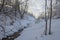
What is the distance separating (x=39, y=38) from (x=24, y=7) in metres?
15.6

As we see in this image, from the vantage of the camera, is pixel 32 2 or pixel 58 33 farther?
pixel 32 2

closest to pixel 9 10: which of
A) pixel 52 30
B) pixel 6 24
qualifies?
pixel 6 24

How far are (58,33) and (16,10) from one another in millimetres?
13959

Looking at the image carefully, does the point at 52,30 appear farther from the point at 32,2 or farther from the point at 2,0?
the point at 32,2

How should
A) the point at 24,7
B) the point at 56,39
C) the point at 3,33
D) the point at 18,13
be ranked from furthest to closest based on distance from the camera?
the point at 24,7 → the point at 18,13 → the point at 3,33 → the point at 56,39

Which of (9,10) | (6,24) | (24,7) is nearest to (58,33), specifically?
(6,24)

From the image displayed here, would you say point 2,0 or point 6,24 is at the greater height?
point 2,0

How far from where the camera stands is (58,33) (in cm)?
1267

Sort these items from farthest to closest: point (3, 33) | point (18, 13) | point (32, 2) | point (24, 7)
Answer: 1. point (32, 2)
2. point (24, 7)
3. point (18, 13)
4. point (3, 33)

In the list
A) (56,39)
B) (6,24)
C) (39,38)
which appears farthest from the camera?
(6,24)

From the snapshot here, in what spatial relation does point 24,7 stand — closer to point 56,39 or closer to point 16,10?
point 16,10

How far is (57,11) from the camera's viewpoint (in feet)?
81.8

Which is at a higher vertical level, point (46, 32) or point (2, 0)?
point (2, 0)

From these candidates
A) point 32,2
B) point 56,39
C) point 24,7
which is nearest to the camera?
point 56,39
